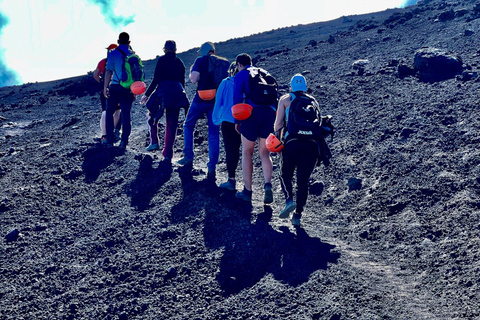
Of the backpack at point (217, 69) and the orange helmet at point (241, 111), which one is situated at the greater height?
the backpack at point (217, 69)

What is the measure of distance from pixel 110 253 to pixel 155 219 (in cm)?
94

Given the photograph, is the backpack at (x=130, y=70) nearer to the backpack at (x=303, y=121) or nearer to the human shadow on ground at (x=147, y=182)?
the human shadow on ground at (x=147, y=182)

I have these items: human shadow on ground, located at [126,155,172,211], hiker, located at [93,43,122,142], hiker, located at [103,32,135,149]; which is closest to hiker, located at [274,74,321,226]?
human shadow on ground, located at [126,155,172,211]

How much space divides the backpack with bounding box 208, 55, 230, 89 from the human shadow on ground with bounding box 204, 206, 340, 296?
2.26 metres

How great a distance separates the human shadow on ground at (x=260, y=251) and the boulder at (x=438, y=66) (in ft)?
24.9

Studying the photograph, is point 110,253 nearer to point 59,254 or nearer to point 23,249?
point 59,254

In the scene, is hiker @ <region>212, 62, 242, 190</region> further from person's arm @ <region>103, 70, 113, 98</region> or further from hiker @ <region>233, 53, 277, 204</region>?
person's arm @ <region>103, 70, 113, 98</region>

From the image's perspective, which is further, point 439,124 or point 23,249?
point 439,124

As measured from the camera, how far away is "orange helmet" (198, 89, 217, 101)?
27.6ft

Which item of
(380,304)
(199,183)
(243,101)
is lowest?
(380,304)

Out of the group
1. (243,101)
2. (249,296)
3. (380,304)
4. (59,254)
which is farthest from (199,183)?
(380,304)

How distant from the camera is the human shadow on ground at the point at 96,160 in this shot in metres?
9.83

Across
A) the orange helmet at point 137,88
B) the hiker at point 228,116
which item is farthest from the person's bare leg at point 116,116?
the hiker at point 228,116

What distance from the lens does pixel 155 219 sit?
761cm
